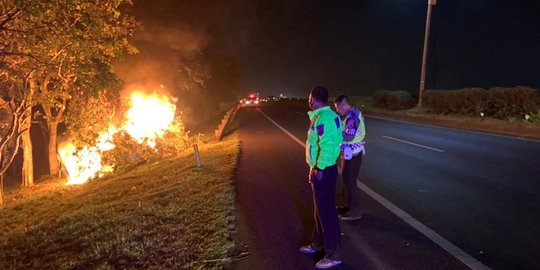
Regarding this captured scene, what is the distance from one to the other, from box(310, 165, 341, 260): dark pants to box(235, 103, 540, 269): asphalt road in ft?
0.82

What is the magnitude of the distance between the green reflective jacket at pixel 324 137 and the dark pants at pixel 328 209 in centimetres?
13

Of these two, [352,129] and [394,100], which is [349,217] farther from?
[394,100]

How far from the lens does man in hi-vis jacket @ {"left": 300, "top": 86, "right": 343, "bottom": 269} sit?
4379mm

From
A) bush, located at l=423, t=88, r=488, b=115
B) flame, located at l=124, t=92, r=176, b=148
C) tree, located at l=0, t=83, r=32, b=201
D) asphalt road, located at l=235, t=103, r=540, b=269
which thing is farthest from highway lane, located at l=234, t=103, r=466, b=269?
bush, located at l=423, t=88, r=488, b=115

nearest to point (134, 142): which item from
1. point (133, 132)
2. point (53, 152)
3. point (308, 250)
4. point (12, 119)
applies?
point (133, 132)

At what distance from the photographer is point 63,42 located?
11883 millimetres

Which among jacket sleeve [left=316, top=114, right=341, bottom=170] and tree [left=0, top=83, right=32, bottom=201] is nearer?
jacket sleeve [left=316, top=114, right=341, bottom=170]

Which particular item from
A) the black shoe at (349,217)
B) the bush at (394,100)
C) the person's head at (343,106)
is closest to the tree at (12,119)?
the person's head at (343,106)

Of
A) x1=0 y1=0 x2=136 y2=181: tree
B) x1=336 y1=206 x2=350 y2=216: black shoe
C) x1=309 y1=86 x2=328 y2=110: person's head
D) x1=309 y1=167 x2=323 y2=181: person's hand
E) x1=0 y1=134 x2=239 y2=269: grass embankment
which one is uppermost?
x1=0 y1=0 x2=136 y2=181: tree

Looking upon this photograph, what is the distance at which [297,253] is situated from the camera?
16.3 feet

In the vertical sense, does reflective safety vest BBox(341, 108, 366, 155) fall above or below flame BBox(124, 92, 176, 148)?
above

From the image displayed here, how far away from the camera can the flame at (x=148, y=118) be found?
53.8ft

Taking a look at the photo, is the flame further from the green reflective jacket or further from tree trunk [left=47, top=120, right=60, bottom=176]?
the green reflective jacket

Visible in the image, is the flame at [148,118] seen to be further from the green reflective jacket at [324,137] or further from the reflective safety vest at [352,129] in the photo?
the green reflective jacket at [324,137]
